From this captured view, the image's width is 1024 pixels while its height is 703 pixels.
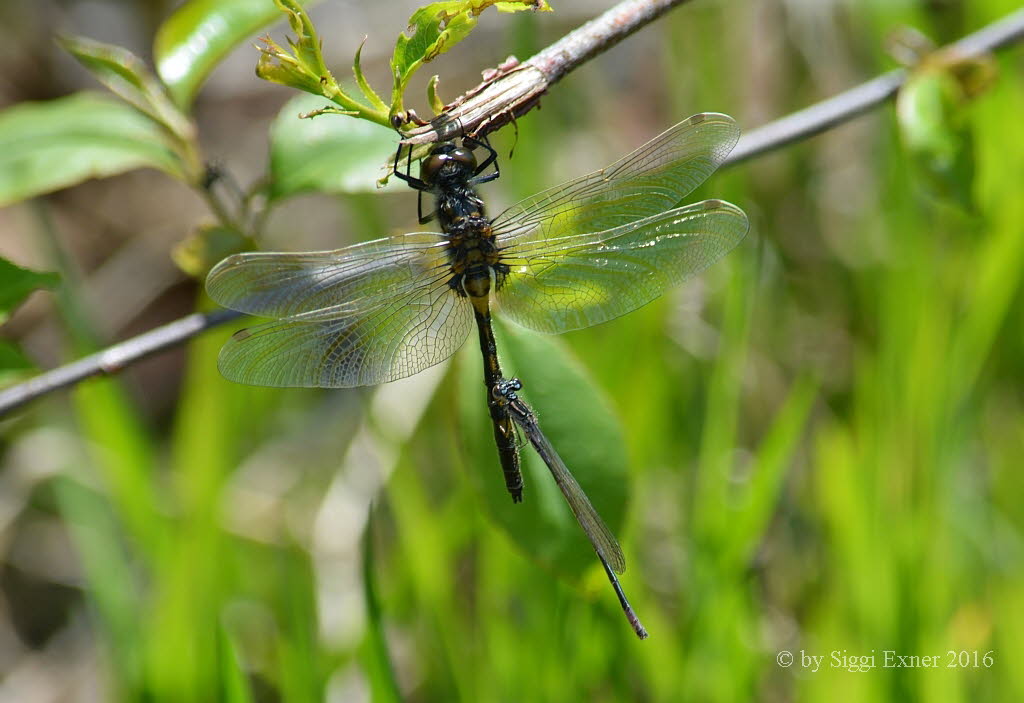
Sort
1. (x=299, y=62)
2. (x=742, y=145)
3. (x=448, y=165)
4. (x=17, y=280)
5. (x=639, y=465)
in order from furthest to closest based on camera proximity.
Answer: (x=639, y=465), (x=742, y=145), (x=448, y=165), (x=17, y=280), (x=299, y=62)

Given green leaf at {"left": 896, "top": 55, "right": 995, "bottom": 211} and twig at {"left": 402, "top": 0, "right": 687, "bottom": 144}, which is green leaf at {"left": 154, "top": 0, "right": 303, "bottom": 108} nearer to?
twig at {"left": 402, "top": 0, "right": 687, "bottom": 144}

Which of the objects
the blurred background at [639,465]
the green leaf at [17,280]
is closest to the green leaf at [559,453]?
the blurred background at [639,465]

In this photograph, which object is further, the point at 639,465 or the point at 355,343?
Answer: the point at 639,465

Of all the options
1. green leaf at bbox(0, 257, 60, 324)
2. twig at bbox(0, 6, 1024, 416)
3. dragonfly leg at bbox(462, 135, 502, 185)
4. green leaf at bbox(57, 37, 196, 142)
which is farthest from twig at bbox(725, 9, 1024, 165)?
green leaf at bbox(0, 257, 60, 324)

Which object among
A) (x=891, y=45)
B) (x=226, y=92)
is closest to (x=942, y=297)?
(x=891, y=45)

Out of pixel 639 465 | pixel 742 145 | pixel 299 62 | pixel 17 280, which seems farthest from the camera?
pixel 639 465

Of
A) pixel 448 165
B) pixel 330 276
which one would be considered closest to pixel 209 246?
pixel 330 276

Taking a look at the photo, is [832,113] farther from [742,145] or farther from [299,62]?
[299,62]
